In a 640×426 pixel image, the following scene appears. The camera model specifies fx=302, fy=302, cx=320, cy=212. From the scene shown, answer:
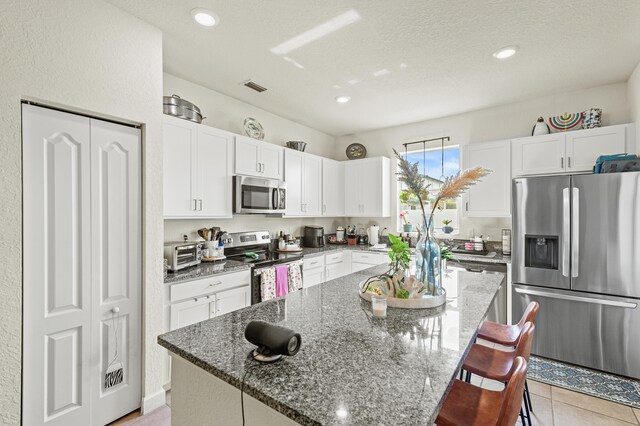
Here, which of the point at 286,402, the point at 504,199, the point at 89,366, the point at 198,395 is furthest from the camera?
the point at 504,199

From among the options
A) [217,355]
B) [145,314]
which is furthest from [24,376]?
[217,355]

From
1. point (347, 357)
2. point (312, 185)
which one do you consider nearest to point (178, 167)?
point (312, 185)

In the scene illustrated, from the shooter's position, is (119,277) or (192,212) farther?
(192,212)

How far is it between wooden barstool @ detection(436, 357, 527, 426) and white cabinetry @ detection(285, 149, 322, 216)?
3.03 m

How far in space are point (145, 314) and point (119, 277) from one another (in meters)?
0.32

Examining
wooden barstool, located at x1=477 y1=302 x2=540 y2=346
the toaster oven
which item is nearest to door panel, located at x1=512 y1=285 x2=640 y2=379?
wooden barstool, located at x1=477 y1=302 x2=540 y2=346

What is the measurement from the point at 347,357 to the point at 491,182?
11.1ft

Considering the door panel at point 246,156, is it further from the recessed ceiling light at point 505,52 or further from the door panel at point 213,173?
the recessed ceiling light at point 505,52

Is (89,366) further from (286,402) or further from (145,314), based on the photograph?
(286,402)

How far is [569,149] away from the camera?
3178 mm

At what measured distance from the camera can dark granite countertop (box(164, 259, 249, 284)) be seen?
2.43 m

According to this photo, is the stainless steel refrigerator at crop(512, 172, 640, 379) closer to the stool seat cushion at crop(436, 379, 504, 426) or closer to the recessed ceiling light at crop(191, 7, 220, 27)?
the stool seat cushion at crop(436, 379, 504, 426)

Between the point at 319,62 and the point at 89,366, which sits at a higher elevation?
the point at 319,62

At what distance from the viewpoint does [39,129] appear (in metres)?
1.74
